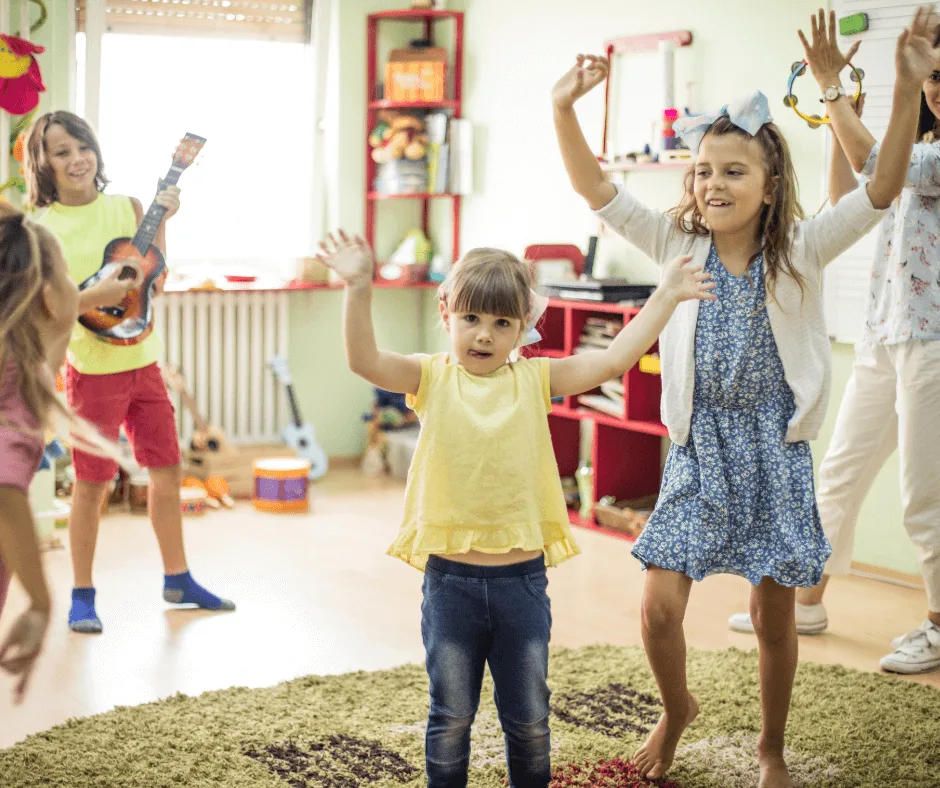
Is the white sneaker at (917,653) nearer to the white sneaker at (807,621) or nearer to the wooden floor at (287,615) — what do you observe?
the wooden floor at (287,615)

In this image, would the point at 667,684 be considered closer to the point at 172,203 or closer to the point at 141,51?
the point at 172,203

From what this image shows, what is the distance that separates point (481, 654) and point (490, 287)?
1.84ft

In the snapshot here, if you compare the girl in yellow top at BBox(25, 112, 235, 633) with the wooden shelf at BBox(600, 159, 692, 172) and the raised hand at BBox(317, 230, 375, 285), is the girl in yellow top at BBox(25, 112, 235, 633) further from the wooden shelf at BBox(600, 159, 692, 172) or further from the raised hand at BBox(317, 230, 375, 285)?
the wooden shelf at BBox(600, 159, 692, 172)

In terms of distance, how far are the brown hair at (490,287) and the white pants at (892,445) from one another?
1380 millimetres

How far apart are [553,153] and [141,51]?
1744 mm

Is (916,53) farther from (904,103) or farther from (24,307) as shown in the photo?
(24,307)

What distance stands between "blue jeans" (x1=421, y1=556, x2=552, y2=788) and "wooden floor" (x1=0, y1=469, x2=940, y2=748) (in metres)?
1.09

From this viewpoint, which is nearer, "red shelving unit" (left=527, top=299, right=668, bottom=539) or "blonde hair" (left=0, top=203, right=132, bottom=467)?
"blonde hair" (left=0, top=203, right=132, bottom=467)

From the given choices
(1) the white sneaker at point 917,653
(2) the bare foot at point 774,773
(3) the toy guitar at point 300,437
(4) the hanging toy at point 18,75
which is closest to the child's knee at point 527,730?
(2) the bare foot at point 774,773

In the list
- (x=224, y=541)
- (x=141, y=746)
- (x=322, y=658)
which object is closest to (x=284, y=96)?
(x=224, y=541)

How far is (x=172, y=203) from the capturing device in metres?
3.10

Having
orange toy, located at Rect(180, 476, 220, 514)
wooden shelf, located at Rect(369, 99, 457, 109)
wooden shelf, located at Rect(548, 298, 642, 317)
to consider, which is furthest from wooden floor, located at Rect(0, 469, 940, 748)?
wooden shelf, located at Rect(369, 99, 457, 109)

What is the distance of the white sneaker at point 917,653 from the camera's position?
2.96 m

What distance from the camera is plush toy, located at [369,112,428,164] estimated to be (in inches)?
208
